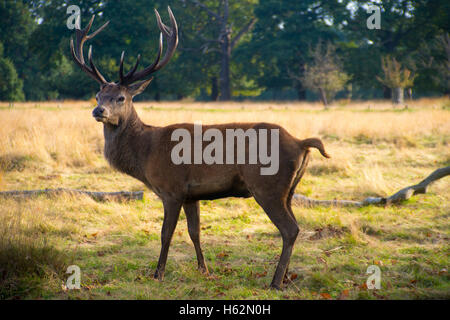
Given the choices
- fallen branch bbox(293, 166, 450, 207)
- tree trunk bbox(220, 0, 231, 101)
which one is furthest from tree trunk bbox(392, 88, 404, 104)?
fallen branch bbox(293, 166, 450, 207)

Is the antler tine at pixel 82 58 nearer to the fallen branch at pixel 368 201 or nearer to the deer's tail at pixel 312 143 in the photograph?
the deer's tail at pixel 312 143

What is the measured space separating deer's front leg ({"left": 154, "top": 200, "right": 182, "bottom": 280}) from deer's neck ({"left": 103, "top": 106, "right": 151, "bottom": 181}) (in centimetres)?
61

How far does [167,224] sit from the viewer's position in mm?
4906

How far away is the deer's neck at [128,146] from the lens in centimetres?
522

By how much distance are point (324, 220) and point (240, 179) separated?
2.56 m

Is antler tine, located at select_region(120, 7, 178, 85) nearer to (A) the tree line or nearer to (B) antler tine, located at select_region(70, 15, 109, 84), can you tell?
(B) antler tine, located at select_region(70, 15, 109, 84)

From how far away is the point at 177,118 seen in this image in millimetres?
15758

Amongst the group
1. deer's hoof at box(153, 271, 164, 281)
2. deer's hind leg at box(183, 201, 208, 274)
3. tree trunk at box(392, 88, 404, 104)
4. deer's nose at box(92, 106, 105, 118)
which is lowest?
deer's hoof at box(153, 271, 164, 281)

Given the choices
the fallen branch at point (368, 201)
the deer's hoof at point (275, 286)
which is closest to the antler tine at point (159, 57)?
the deer's hoof at point (275, 286)

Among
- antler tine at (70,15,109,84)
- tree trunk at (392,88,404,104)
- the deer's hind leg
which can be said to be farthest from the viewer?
tree trunk at (392,88,404,104)

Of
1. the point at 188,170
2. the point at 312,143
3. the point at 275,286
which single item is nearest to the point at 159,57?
the point at 188,170

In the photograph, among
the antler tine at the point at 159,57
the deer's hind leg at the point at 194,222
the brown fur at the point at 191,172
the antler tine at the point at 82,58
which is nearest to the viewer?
the brown fur at the point at 191,172

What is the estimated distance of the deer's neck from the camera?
205 inches
